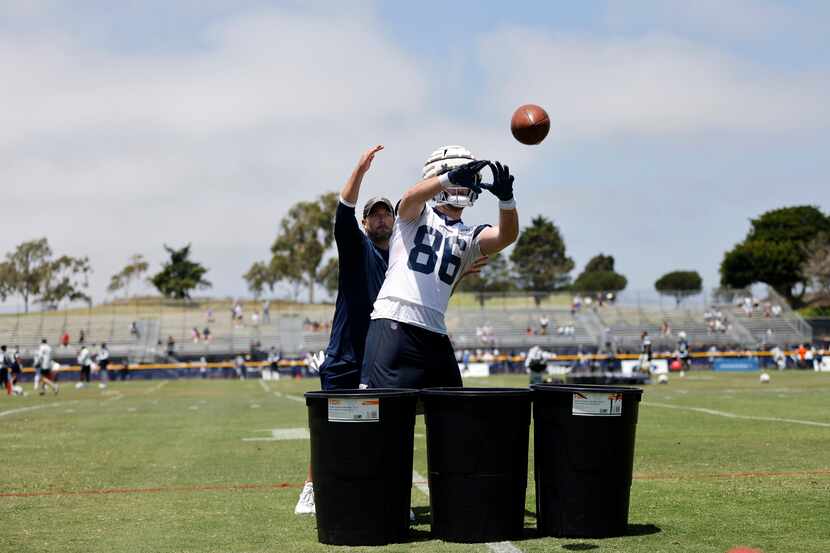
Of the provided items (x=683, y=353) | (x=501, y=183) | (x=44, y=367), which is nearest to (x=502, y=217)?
(x=501, y=183)

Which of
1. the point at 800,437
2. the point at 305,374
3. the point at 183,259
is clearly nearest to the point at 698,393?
the point at 800,437

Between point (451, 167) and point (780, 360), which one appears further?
point (780, 360)

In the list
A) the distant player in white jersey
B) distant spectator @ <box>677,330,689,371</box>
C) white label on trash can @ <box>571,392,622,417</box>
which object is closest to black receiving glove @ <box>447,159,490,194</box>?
the distant player in white jersey

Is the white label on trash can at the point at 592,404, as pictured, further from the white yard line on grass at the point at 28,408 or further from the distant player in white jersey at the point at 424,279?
the white yard line on grass at the point at 28,408

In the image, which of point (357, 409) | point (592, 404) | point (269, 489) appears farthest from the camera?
point (269, 489)

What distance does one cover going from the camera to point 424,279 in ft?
19.8

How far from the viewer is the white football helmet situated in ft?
19.7

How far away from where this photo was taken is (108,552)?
19.0 feet

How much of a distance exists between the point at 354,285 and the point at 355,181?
85 centimetres

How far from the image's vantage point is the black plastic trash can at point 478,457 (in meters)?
5.55

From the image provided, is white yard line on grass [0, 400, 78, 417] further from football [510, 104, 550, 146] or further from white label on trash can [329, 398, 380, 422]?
football [510, 104, 550, 146]

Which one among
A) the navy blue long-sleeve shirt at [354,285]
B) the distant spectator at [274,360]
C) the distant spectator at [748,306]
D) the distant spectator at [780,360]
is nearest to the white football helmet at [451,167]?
the navy blue long-sleeve shirt at [354,285]

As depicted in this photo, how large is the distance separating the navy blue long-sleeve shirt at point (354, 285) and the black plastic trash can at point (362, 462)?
3.22 ft

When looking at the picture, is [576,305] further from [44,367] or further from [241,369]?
[44,367]
